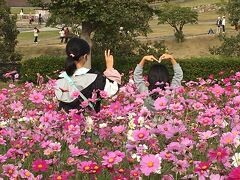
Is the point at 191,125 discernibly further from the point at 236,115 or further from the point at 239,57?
the point at 239,57

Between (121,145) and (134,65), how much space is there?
1673 centimetres

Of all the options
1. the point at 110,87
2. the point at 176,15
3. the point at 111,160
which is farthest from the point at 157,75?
the point at 176,15

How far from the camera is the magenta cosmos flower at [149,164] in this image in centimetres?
250

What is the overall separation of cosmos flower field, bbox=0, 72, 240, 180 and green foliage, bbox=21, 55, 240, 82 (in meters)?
15.3

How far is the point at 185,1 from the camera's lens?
65875 mm

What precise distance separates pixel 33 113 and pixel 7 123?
25cm

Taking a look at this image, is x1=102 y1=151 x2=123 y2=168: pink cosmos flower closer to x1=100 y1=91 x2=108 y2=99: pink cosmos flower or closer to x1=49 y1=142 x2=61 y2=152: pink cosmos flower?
x1=49 y1=142 x2=61 y2=152: pink cosmos flower

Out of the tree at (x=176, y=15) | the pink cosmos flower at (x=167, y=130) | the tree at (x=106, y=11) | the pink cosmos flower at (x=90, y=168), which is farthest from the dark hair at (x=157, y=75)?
the tree at (x=176, y=15)

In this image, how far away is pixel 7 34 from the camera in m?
23.0

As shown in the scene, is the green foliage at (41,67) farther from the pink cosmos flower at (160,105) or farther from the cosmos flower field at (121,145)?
the pink cosmos flower at (160,105)

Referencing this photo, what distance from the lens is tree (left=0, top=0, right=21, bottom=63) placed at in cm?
2241

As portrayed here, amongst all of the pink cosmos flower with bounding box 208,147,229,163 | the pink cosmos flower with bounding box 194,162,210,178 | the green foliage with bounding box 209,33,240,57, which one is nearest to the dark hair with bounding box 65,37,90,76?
the pink cosmos flower with bounding box 208,147,229,163

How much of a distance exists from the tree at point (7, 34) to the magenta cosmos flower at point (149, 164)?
20.5 metres

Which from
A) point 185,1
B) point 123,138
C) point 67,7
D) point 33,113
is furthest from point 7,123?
point 185,1
